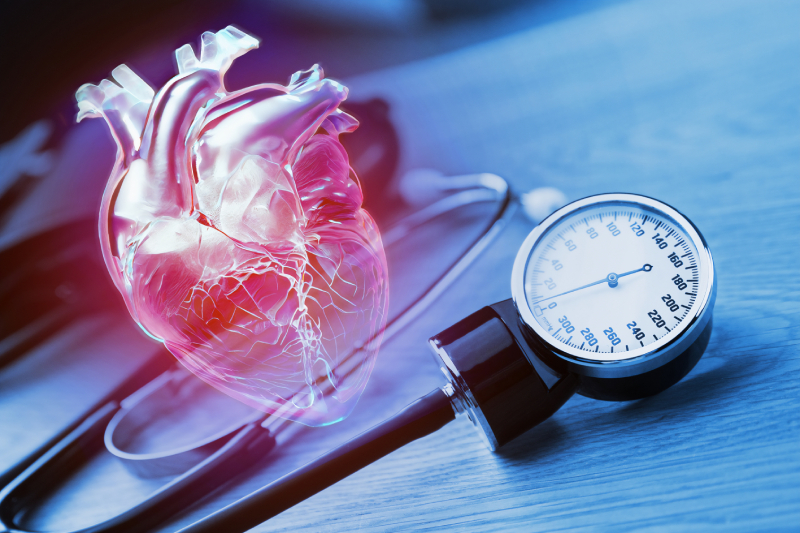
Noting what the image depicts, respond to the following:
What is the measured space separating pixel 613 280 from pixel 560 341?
9cm

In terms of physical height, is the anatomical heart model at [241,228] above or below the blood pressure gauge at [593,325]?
above

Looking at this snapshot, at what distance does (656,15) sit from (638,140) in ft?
1.22

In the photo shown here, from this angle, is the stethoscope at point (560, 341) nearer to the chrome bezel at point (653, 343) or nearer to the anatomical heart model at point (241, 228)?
the chrome bezel at point (653, 343)

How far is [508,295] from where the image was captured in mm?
831

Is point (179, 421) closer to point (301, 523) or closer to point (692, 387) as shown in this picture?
point (301, 523)

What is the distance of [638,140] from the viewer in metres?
0.95

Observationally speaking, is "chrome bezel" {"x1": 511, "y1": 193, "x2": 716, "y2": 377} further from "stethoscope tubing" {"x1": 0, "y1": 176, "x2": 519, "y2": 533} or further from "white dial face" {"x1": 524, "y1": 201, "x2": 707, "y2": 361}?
"stethoscope tubing" {"x1": 0, "y1": 176, "x2": 519, "y2": 533}

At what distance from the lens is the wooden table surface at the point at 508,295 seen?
587mm

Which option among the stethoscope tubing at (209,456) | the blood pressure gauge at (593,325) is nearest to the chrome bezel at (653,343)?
the blood pressure gauge at (593,325)

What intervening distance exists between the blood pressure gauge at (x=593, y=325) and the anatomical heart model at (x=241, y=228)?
0.15 meters

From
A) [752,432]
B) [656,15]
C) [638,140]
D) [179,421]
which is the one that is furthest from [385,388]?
[656,15]

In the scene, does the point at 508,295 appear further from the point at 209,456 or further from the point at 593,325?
the point at 209,456

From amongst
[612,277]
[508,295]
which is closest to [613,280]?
[612,277]

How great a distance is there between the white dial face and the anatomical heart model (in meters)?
0.21
